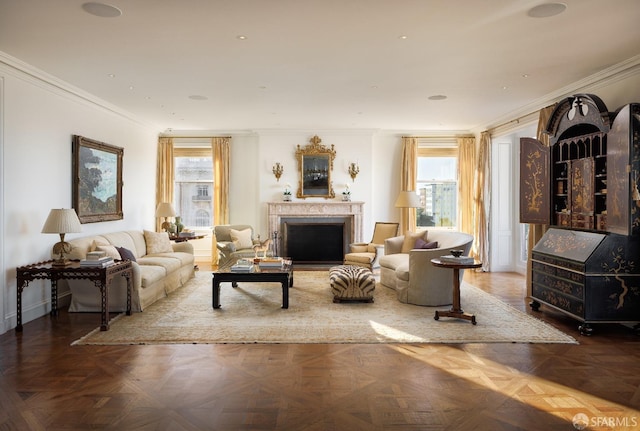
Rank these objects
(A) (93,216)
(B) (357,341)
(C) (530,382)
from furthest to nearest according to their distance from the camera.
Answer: (A) (93,216) → (B) (357,341) → (C) (530,382)

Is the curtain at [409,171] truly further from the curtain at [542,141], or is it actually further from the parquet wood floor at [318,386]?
the parquet wood floor at [318,386]

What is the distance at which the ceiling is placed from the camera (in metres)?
3.67

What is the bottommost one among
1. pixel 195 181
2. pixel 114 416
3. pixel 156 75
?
pixel 114 416

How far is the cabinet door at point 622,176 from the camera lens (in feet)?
14.5

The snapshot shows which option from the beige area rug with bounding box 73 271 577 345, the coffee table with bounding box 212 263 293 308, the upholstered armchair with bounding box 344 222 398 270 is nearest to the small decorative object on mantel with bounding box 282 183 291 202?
the upholstered armchair with bounding box 344 222 398 270

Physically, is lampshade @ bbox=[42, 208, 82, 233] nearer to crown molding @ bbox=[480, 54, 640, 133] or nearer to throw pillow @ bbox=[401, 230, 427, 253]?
throw pillow @ bbox=[401, 230, 427, 253]

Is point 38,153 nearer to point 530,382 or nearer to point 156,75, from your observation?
point 156,75

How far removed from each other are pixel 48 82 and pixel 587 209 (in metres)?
6.81

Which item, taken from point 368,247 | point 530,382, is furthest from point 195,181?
point 530,382

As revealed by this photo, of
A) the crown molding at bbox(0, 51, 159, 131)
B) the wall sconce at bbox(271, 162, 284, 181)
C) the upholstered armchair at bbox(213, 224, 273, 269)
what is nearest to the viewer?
the crown molding at bbox(0, 51, 159, 131)

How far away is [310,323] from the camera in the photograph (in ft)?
16.7

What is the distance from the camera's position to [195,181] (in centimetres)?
1015

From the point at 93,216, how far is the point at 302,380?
191 inches

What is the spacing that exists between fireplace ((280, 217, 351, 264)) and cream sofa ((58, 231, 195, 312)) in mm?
2485
